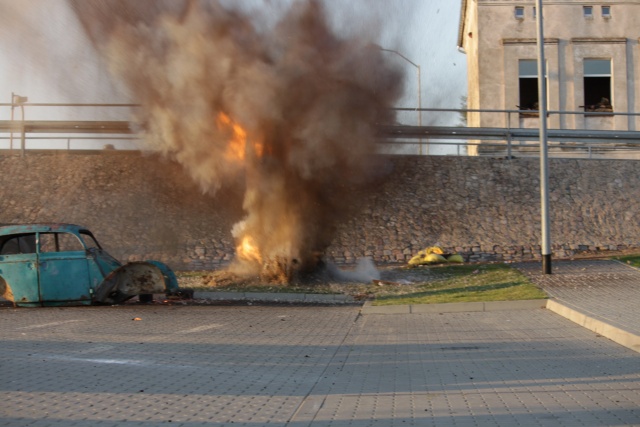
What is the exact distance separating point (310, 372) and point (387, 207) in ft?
56.7

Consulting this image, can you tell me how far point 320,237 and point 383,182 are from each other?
7388 millimetres

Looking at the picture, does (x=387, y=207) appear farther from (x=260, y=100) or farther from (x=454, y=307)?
(x=454, y=307)

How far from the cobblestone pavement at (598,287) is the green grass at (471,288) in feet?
1.54

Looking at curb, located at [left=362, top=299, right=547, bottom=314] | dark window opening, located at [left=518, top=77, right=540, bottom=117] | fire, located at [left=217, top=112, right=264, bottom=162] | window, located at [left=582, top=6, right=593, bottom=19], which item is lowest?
curb, located at [left=362, top=299, right=547, bottom=314]

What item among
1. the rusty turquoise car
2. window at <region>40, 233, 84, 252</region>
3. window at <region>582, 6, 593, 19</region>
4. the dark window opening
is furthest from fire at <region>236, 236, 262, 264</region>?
window at <region>582, 6, 593, 19</region>

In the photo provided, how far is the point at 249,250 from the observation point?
19297 millimetres

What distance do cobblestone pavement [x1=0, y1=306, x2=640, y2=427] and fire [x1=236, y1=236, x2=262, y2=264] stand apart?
569 cm

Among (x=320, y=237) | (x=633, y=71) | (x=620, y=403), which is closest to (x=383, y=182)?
(x=320, y=237)

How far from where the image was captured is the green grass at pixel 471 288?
611 inches

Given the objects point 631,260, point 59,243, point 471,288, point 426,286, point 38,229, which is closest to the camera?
point 38,229

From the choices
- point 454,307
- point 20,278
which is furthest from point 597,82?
point 20,278

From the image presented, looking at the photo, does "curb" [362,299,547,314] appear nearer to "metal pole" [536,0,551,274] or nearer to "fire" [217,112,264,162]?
"metal pole" [536,0,551,274]

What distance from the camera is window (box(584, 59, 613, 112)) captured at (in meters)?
34.7

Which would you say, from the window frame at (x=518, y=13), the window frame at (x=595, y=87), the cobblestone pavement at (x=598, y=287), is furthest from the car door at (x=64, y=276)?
the window frame at (x=595, y=87)
